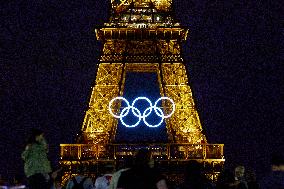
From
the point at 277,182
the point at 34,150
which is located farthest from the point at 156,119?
the point at 277,182

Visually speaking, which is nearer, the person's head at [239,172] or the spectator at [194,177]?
the spectator at [194,177]

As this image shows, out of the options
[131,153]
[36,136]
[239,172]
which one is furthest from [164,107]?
[36,136]

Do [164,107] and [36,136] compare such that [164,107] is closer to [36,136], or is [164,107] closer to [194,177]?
[36,136]

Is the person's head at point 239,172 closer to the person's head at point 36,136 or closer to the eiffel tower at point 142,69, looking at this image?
the person's head at point 36,136

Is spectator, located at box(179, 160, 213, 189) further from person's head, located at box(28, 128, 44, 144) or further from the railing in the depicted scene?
the railing

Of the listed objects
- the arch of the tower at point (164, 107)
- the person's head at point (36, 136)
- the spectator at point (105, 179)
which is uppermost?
the arch of the tower at point (164, 107)

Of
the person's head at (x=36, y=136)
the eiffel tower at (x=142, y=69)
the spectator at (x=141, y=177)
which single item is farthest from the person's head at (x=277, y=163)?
the eiffel tower at (x=142, y=69)

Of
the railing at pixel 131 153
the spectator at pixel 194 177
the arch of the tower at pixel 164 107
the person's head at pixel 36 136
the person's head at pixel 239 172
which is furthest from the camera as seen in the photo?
the arch of the tower at pixel 164 107

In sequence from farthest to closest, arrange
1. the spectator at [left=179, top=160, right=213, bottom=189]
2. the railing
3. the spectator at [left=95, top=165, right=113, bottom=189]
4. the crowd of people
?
the railing → the spectator at [left=95, top=165, right=113, bottom=189] → the spectator at [left=179, top=160, right=213, bottom=189] → the crowd of people

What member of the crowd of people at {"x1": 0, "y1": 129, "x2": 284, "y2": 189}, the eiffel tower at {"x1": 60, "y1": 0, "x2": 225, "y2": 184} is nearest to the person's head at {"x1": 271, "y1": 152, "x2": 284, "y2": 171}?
the crowd of people at {"x1": 0, "y1": 129, "x2": 284, "y2": 189}
